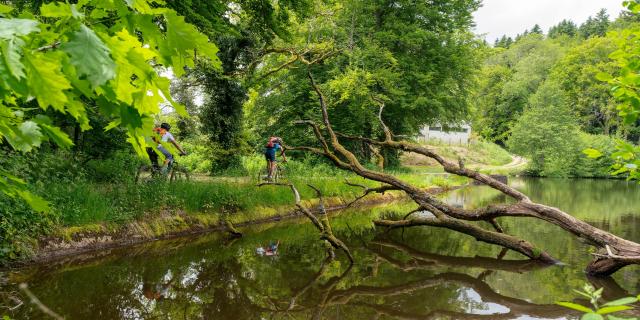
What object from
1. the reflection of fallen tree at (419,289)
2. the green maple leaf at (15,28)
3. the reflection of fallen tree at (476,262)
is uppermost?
the green maple leaf at (15,28)

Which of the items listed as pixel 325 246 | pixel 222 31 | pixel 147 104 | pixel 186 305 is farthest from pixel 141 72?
pixel 222 31

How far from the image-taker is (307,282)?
7.08 meters

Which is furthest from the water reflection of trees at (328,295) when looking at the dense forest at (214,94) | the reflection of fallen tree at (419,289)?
the dense forest at (214,94)

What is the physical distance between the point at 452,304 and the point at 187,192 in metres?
7.42

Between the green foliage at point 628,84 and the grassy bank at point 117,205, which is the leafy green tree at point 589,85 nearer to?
the grassy bank at point 117,205

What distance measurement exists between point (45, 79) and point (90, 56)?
20cm

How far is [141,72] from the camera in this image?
1490mm

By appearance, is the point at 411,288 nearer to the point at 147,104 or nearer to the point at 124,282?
the point at 124,282

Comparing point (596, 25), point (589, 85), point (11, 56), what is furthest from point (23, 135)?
point (596, 25)

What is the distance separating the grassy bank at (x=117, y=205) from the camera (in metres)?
7.44

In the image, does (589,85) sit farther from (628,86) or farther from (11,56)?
(11,56)

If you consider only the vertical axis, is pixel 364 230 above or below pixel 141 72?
below

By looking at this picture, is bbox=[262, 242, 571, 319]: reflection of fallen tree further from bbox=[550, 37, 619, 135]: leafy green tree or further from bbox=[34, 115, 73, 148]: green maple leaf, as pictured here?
bbox=[550, 37, 619, 135]: leafy green tree

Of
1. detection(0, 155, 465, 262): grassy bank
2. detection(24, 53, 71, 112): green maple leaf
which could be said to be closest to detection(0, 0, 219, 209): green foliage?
detection(24, 53, 71, 112): green maple leaf
